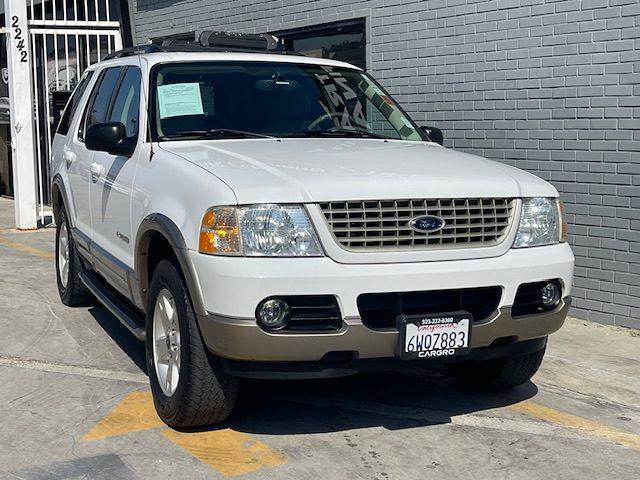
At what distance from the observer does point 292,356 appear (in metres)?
4.04

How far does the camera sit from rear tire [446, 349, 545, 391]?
505cm

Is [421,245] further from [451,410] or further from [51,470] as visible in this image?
[51,470]

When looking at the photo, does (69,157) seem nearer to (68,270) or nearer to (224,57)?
(68,270)

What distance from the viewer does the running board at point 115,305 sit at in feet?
16.6

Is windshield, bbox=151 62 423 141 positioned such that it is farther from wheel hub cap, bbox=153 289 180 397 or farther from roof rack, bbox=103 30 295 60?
wheel hub cap, bbox=153 289 180 397

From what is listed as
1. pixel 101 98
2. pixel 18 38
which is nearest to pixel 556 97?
pixel 101 98

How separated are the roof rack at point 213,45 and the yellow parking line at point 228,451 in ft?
8.34

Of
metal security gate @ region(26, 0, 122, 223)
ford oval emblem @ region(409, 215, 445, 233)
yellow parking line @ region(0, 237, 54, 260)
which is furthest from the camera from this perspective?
metal security gate @ region(26, 0, 122, 223)

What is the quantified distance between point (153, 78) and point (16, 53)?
23.5ft

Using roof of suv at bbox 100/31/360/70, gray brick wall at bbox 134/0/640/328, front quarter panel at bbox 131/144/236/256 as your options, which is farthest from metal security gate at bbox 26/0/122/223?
front quarter panel at bbox 131/144/236/256

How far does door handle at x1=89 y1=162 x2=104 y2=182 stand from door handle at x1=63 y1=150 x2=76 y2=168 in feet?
2.09

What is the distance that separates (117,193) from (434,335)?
7.18 feet

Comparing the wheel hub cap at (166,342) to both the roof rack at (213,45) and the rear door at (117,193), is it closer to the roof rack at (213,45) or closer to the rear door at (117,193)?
the rear door at (117,193)

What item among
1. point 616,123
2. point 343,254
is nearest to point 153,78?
point 343,254
